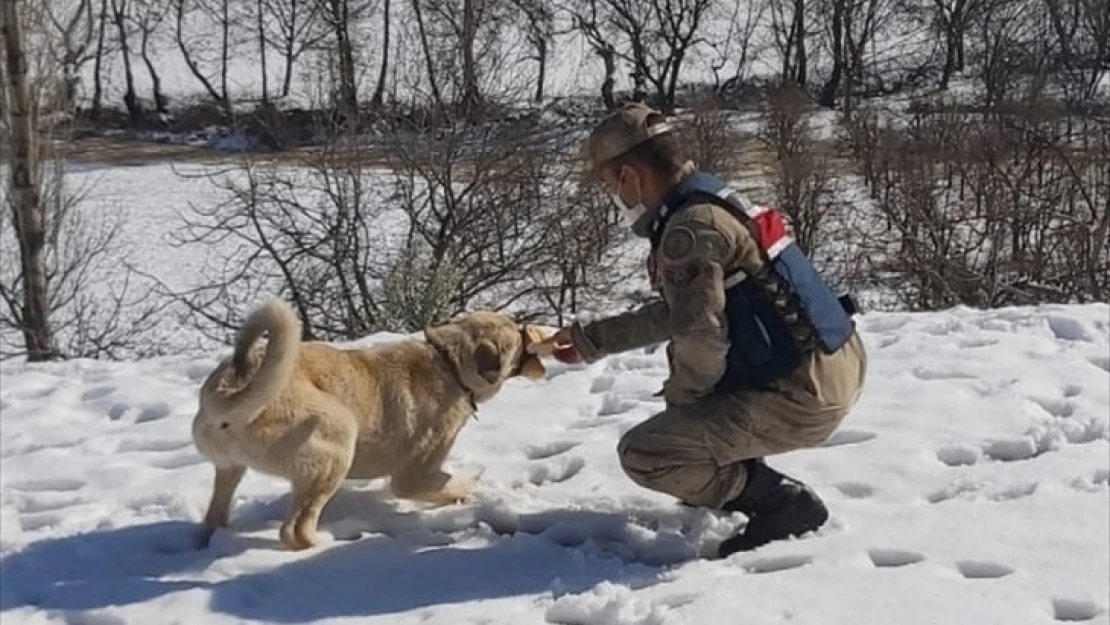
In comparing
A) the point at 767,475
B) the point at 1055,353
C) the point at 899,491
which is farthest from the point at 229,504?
the point at 1055,353

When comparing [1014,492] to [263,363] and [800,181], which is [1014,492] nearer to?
[263,363]

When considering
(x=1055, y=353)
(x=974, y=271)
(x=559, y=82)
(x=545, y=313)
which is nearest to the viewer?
(x=1055, y=353)

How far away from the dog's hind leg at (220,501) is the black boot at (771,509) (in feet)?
5.67

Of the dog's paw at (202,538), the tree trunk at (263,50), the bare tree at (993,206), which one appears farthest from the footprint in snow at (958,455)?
the tree trunk at (263,50)

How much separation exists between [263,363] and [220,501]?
28.2 inches

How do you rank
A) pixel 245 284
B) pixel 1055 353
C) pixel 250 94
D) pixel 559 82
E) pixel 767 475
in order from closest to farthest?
pixel 767 475 < pixel 1055 353 < pixel 245 284 < pixel 559 82 < pixel 250 94

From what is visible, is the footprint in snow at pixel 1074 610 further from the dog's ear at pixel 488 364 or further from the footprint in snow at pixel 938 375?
the footprint in snow at pixel 938 375

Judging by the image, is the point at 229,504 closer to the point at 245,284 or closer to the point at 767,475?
the point at 767,475

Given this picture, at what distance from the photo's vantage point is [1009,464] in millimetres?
5426

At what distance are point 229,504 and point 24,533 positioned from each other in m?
0.82

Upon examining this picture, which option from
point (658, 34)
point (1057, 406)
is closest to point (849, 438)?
point (1057, 406)

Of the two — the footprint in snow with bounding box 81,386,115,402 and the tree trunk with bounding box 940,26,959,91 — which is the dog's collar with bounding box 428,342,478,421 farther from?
the tree trunk with bounding box 940,26,959,91

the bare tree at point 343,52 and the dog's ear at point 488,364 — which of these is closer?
the dog's ear at point 488,364

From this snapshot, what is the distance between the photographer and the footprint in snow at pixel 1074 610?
165 inches
